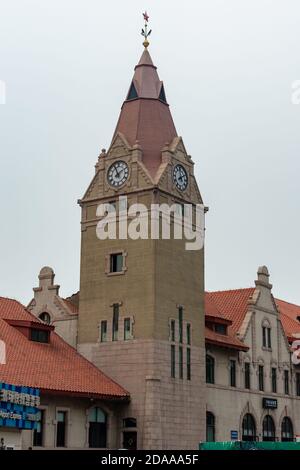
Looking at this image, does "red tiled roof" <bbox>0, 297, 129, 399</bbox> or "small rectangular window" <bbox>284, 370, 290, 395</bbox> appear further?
"small rectangular window" <bbox>284, 370, 290, 395</bbox>

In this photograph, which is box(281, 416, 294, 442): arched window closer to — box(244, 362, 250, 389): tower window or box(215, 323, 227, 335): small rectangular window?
box(244, 362, 250, 389): tower window

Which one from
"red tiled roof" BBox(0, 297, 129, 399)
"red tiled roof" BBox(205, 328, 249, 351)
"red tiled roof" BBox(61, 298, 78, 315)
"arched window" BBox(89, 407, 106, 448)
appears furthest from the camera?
"red tiled roof" BBox(205, 328, 249, 351)

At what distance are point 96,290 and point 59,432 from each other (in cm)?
1122

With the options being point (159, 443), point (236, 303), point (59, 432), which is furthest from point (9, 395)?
point (236, 303)

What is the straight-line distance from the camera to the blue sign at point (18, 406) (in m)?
37.5

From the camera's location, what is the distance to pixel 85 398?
160 feet

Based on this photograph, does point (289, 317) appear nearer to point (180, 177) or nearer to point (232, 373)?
point (232, 373)

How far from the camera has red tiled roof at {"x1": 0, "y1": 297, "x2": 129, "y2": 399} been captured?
149ft

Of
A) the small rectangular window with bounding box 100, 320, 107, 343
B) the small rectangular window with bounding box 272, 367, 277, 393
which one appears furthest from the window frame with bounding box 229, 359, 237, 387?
the small rectangular window with bounding box 100, 320, 107, 343

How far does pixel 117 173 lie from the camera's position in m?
56.0

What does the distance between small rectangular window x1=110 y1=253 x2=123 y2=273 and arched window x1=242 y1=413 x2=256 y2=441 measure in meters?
17.1
